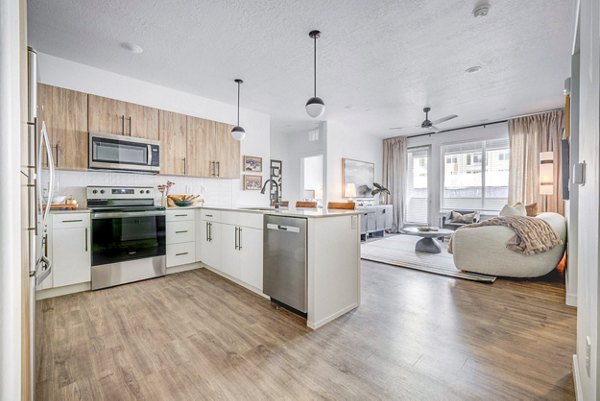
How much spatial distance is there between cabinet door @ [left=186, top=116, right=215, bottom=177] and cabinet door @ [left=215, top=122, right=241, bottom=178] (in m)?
0.09

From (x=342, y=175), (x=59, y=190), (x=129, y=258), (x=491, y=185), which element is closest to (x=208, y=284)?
(x=129, y=258)

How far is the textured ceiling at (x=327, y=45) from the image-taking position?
2.40 metres

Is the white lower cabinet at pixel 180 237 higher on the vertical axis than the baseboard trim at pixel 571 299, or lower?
higher

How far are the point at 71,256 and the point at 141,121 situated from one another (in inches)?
74.5

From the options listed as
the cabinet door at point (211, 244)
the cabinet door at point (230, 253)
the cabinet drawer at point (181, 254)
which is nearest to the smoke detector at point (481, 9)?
the cabinet door at point (230, 253)

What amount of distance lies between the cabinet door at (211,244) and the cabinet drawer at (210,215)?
Result: 0.22 feet

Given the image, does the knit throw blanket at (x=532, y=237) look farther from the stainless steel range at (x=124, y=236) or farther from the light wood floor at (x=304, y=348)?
the stainless steel range at (x=124, y=236)

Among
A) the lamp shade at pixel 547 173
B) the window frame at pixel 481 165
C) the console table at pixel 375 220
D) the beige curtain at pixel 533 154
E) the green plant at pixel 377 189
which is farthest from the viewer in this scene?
the green plant at pixel 377 189

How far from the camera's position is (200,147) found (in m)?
4.20

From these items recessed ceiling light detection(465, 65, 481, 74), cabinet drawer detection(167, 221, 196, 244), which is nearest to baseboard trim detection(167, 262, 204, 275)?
cabinet drawer detection(167, 221, 196, 244)

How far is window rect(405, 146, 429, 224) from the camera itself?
747cm

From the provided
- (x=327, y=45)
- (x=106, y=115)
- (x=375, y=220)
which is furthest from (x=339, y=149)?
(x=106, y=115)

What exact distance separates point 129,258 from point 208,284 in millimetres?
1034

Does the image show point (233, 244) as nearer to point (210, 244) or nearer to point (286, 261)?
point (210, 244)
